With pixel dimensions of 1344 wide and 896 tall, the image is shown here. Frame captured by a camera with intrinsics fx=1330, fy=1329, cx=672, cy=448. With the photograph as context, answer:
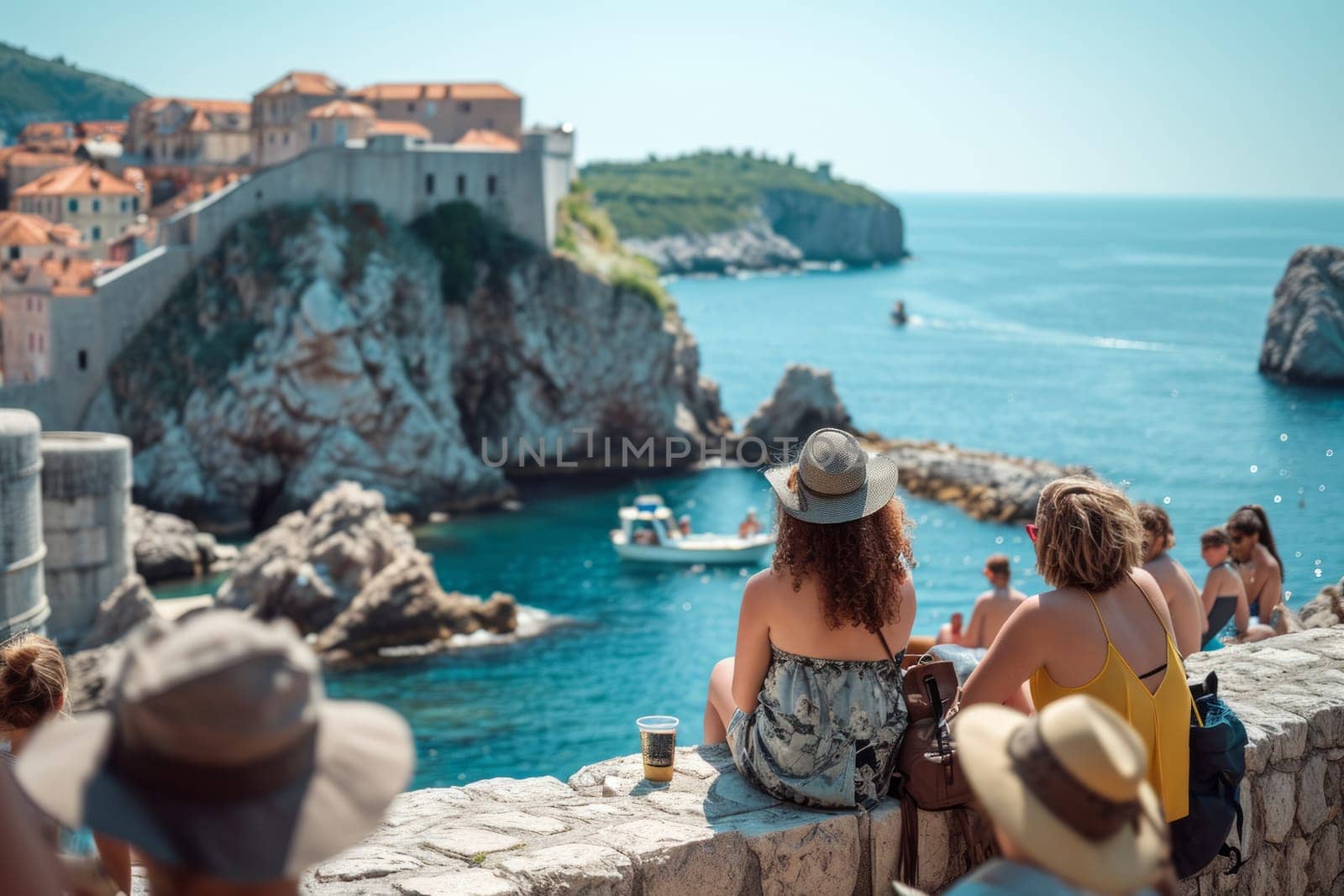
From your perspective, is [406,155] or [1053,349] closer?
[406,155]

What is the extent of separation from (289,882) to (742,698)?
239cm

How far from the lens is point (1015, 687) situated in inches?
158

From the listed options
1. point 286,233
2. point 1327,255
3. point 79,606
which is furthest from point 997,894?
point 286,233

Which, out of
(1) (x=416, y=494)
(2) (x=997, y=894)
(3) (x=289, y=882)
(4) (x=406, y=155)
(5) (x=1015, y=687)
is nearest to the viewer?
(3) (x=289, y=882)

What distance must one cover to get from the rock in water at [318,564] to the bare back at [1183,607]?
2387 centimetres

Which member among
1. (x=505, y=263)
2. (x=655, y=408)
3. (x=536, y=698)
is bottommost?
(x=536, y=698)

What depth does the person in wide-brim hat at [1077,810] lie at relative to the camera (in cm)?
221

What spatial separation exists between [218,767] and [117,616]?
83.2 feet

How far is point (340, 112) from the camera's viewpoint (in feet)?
160

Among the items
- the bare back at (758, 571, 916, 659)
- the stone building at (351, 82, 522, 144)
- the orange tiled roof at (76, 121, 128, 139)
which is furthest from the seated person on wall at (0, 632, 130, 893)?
the orange tiled roof at (76, 121, 128, 139)

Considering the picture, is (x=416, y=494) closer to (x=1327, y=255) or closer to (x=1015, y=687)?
(x=1327, y=255)

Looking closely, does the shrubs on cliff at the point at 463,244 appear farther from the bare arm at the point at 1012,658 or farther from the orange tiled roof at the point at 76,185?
the bare arm at the point at 1012,658

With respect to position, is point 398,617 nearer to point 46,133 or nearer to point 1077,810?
point 1077,810

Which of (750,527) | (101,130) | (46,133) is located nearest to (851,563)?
(750,527)
